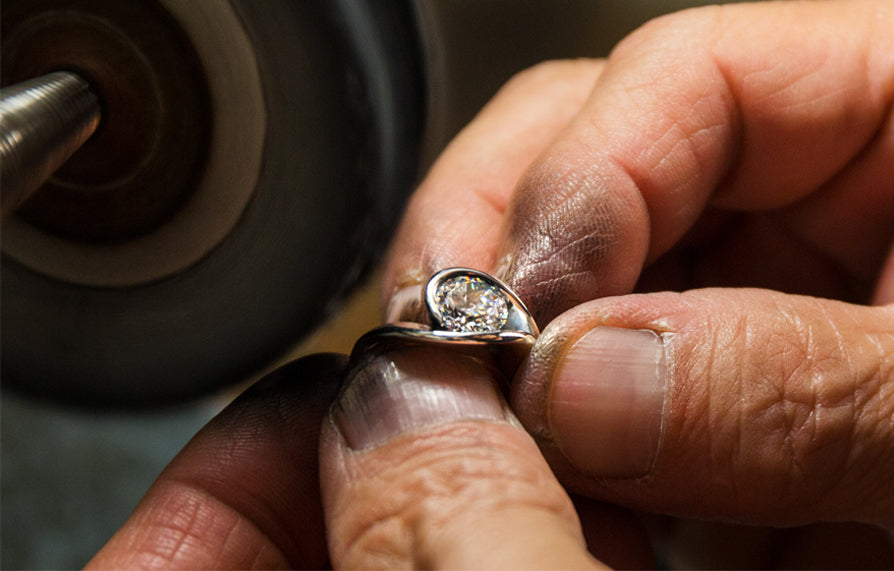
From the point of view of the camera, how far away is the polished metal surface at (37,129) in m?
0.49

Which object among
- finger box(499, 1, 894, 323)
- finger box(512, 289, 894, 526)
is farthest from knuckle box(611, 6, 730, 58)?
finger box(512, 289, 894, 526)

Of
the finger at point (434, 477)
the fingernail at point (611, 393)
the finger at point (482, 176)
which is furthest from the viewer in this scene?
the finger at point (482, 176)

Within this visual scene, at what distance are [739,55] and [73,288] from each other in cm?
64

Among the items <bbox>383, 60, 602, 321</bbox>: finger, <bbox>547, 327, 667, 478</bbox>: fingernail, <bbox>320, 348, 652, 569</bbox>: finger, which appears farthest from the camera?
<bbox>383, 60, 602, 321</bbox>: finger

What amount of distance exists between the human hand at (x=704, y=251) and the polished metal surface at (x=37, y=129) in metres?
0.26

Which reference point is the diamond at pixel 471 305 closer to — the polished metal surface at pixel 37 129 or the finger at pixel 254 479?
the finger at pixel 254 479

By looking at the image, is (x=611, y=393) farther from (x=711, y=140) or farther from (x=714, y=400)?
(x=711, y=140)

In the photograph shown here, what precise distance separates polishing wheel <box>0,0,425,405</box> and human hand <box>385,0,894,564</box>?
0.28ft

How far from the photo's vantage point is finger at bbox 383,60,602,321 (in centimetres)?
60

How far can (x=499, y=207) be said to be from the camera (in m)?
0.67

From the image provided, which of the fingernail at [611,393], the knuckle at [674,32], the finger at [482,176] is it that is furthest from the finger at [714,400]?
the knuckle at [674,32]

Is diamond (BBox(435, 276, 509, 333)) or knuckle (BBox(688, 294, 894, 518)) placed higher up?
diamond (BBox(435, 276, 509, 333))

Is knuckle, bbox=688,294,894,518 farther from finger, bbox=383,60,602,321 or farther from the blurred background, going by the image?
the blurred background

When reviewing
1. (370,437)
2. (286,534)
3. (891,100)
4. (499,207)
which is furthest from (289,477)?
(891,100)
